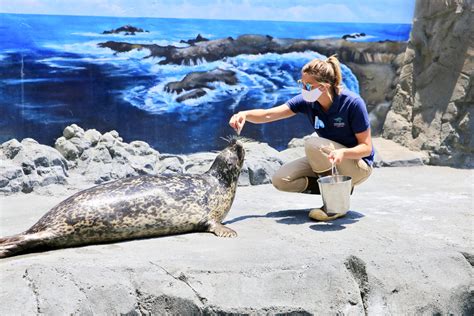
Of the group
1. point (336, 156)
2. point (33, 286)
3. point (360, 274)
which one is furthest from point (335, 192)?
point (33, 286)

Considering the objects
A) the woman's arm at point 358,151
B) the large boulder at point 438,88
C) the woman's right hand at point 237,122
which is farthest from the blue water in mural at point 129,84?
the woman's arm at point 358,151

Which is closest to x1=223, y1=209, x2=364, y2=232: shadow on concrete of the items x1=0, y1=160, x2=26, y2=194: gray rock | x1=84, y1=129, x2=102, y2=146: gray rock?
x1=0, y1=160, x2=26, y2=194: gray rock

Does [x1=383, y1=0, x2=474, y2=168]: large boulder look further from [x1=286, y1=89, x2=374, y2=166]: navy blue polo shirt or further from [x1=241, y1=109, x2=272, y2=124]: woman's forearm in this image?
[x1=241, y1=109, x2=272, y2=124]: woman's forearm

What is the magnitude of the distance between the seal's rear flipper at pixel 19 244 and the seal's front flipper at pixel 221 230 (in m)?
1.14

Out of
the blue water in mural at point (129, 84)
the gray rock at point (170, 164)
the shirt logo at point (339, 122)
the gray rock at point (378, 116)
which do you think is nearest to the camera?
the shirt logo at point (339, 122)

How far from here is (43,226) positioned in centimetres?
436

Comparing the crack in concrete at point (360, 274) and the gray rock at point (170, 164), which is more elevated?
the crack in concrete at point (360, 274)

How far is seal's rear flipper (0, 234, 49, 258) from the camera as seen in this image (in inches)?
162

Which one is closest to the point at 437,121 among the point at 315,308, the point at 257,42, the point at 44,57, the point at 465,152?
the point at 465,152

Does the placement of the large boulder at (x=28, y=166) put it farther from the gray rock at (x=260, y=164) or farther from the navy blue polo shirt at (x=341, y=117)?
the navy blue polo shirt at (x=341, y=117)

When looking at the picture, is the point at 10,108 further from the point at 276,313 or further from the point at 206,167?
the point at 276,313

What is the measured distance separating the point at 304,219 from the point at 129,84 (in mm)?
4035

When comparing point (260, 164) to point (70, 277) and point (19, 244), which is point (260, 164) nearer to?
point (19, 244)

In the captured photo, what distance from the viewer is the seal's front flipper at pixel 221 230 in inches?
182
